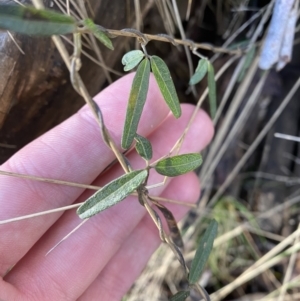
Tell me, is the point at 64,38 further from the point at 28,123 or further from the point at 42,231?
the point at 42,231

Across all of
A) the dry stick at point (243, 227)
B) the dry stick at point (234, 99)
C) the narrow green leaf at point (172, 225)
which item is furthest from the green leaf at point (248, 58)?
the dry stick at point (243, 227)

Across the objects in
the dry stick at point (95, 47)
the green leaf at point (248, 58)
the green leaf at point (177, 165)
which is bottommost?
the green leaf at point (248, 58)

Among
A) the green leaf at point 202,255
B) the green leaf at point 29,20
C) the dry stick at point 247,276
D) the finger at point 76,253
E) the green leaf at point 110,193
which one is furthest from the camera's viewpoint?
the dry stick at point 247,276

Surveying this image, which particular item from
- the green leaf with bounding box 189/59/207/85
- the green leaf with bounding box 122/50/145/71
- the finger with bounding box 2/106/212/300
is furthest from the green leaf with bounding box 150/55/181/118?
the finger with bounding box 2/106/212/300

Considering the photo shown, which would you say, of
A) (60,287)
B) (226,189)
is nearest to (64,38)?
(60,287)

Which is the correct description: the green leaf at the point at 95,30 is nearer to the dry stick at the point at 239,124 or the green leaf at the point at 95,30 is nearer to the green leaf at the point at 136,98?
the green leaf at the point at 136,98

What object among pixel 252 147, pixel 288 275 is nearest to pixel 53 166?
pixel 252 147
